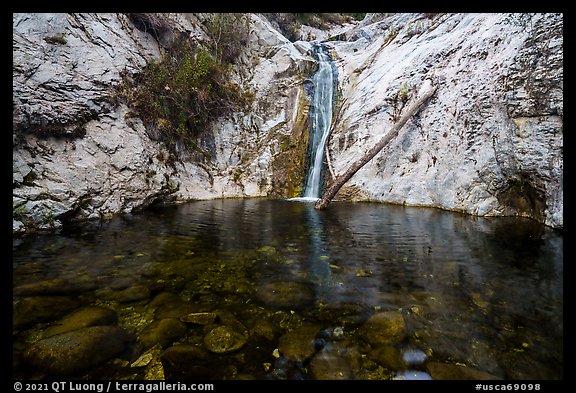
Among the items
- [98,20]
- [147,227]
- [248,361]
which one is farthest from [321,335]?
[98,20]

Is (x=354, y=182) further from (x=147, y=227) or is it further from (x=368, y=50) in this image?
(x=368, y=50)

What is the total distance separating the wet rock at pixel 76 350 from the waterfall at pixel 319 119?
1353cm

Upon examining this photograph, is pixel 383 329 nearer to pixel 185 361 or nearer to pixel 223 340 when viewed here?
pixel 223 340

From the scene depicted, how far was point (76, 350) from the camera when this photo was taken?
2.56 m

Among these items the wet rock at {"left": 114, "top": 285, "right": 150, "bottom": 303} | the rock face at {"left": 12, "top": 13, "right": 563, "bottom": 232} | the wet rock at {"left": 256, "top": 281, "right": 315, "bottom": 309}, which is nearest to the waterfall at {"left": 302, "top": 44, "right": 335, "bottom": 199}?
the rock face at {"left": 12, "top": 13, "right": 563, "bottom": 232}

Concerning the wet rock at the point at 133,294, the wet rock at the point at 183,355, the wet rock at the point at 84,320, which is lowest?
the wet rock at the point at 183,355

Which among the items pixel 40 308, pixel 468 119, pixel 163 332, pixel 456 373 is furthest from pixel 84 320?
pixel 468 119

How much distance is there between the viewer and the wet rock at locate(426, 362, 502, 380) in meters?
2.39

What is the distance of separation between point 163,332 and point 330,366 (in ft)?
6.16

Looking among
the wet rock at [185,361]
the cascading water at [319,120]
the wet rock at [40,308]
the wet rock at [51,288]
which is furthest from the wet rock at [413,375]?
the cascading water at [319,120]

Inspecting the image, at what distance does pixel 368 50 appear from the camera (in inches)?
837

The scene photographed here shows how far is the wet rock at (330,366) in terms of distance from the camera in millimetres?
2434

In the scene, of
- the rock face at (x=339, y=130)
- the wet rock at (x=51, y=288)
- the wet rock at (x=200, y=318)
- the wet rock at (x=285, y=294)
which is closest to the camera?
the wet rock at (x=200, y=318)

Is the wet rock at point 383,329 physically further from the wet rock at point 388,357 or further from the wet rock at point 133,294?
the wet rock at point 133,294
